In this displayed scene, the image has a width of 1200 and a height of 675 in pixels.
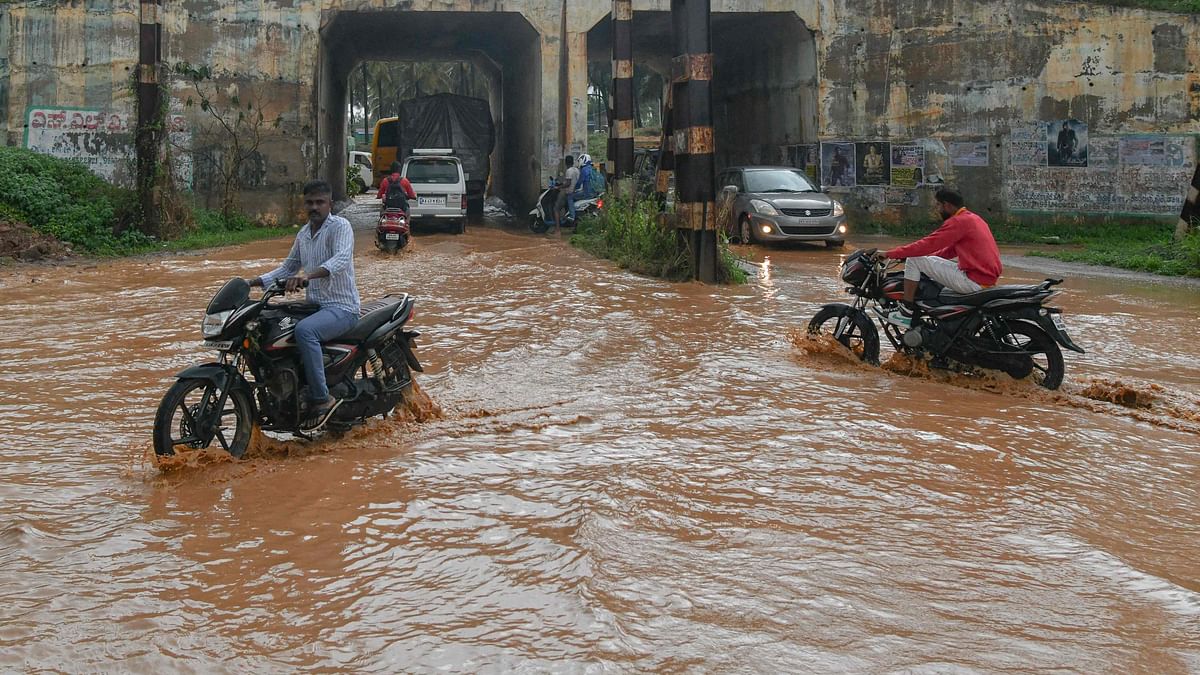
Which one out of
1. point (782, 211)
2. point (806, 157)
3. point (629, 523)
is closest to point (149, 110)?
point (782, 211)

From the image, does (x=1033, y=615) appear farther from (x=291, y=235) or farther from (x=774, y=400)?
(x=291, y=235)

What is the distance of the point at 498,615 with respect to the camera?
3.70 meters

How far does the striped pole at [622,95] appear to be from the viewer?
→ 1925 cm

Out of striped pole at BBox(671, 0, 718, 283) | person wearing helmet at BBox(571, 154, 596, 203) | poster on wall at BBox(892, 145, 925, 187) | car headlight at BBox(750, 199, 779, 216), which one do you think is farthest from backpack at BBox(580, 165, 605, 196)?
striped pole at BBox(671, 0, 718, 283)

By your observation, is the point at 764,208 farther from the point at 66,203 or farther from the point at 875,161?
the point at 66,203

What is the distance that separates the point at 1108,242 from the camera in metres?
21.3

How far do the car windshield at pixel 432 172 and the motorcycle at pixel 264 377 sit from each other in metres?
16.1

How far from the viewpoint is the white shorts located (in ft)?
26.2

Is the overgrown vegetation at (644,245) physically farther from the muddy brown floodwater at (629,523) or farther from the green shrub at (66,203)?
the green shrub at (66,203)

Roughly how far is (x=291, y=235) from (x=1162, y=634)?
20.4 meters

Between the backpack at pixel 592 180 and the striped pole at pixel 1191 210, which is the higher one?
the backpack at pixel 592 180

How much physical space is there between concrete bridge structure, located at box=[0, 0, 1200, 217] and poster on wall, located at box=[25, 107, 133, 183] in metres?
0.05

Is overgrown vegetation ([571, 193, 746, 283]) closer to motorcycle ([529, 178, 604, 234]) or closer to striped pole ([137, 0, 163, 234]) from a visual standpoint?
motorcycle ([529, 178, 604, 234])

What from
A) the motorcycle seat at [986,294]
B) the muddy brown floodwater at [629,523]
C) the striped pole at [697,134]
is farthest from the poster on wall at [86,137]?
the motorcycle seat at [986,294]
